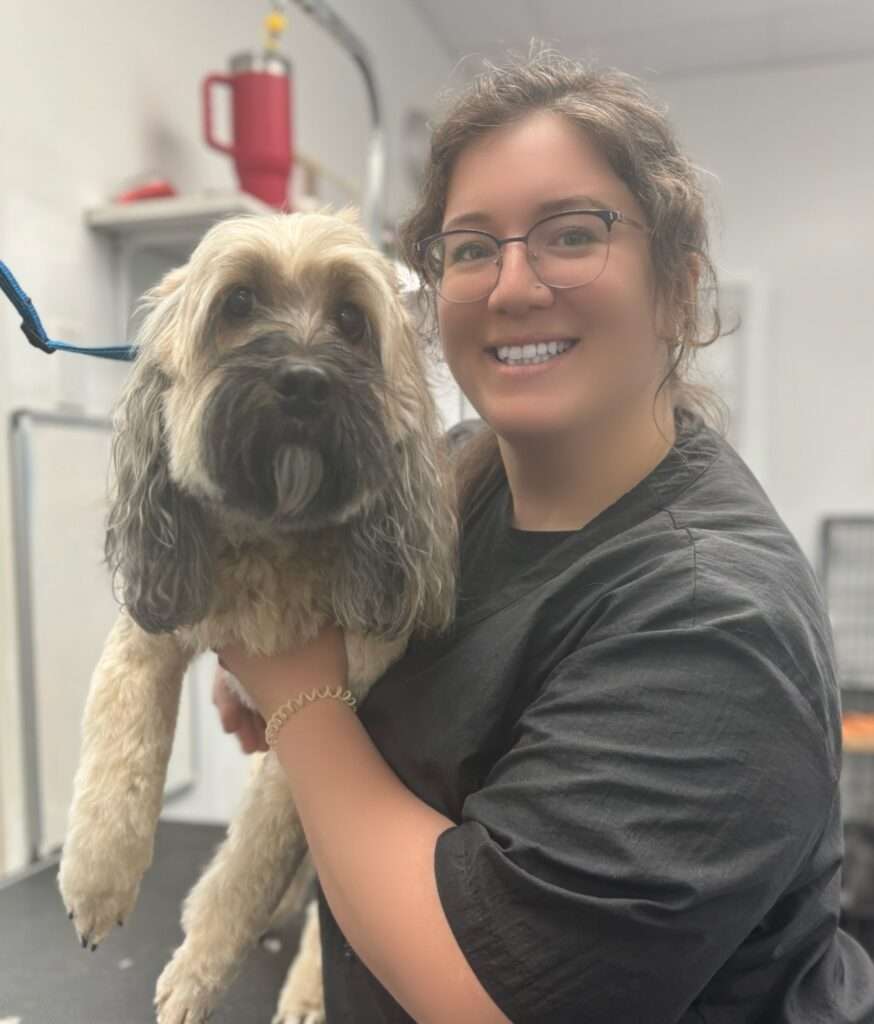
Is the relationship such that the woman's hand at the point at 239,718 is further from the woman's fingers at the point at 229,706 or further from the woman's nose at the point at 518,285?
the woman's nose at the point at 518,285

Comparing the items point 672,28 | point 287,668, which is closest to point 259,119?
point 287,668

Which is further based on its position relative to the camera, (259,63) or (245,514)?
(259,63)

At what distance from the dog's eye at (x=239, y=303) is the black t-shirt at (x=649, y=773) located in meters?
0.39

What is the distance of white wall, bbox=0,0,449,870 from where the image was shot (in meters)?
1.54

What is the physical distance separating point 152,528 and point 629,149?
1.98 feet

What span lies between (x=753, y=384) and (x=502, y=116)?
3.14 m

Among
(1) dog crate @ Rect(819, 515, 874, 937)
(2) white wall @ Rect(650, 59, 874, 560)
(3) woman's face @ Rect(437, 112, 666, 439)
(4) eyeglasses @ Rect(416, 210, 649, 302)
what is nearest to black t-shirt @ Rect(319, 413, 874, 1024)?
(3) woman's face @ Rect(437, 112, 666, 439)

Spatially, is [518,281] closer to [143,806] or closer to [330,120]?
[143,806]

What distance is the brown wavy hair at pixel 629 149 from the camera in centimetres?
92

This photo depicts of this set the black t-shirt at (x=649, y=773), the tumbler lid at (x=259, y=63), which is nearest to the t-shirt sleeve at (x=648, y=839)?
the black t-shirt at (x=649, y=773)

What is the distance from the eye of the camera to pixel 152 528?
35.5 inches

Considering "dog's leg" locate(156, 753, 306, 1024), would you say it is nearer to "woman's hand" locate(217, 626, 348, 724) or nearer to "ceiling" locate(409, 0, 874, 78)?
"woman's hand" locate(217, 626, 348, 724)

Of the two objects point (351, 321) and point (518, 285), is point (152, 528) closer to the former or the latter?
point (351, 321)

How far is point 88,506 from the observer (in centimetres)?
171
